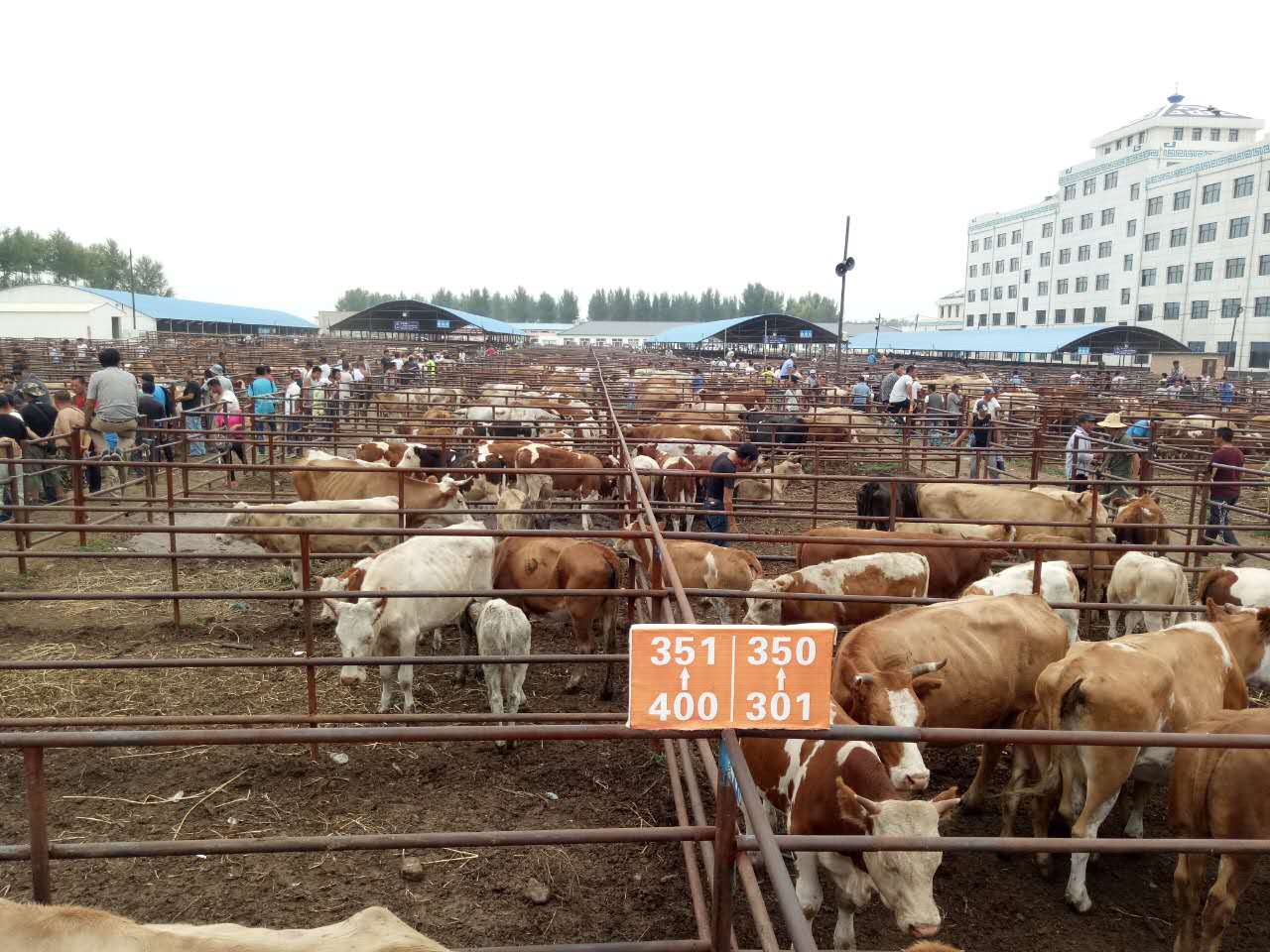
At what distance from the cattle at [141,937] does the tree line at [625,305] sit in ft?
444

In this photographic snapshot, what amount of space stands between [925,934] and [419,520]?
7362mm

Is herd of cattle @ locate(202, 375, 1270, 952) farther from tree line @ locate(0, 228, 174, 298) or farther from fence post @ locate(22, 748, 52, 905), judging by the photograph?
tree line @ locate(0, 228, 174, 298)

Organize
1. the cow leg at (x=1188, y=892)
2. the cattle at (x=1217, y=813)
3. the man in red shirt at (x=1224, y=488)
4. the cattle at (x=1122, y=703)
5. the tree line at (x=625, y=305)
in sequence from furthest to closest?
the tree line at (x=625, y=305)
the man in red shirt at (x=1224, y=488)
the cattle at (x=1122, y=703)
the cow leg at (x=1188, y=892)
the cattle at (x=1217, y=813)

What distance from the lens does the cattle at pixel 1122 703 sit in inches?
161

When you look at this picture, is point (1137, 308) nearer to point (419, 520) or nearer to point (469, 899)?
point (419, 520)

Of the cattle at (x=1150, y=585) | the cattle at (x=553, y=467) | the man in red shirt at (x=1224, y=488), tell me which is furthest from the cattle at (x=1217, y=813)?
the cattle at (x=553, y=467)

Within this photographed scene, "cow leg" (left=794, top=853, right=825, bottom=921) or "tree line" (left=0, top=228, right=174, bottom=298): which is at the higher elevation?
"tree line" (left=0, top=228, right=174, bottom=298)

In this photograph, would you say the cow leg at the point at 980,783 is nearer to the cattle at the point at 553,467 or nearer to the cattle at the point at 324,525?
the cattle at the point at 324,525

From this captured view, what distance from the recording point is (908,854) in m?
3.05

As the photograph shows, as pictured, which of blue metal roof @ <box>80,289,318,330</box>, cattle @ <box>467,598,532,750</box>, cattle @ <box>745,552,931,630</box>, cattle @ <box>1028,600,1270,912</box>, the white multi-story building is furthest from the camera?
blue metal roof @ <box>80,289,318,330</box>

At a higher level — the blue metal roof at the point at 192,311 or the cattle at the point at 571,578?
the blue metal roof at the point at 192,311

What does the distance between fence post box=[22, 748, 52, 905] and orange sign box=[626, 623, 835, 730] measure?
1651 millimetres

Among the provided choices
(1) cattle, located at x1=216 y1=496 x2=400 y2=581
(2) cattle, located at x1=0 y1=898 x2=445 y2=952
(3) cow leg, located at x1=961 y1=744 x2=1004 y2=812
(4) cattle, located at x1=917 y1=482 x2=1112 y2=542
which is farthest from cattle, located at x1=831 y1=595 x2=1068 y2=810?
(1) cattle, located at x1=216 y1=496 x2=400 y2=581

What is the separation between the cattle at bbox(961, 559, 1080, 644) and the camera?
616cm
